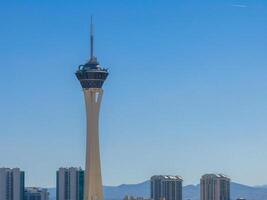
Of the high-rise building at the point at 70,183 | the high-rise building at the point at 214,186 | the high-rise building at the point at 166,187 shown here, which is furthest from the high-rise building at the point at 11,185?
the high-rise building at the point at 214,186

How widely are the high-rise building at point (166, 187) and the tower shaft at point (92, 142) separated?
116ft

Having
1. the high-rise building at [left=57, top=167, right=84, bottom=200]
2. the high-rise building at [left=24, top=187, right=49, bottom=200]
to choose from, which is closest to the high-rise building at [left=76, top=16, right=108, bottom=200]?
the high-rise building at [left=57, top=167, right=84, bottom=200]

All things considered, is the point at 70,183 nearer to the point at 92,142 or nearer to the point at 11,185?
the point at 11,185

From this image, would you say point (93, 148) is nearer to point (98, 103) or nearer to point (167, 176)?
point (98, 103)

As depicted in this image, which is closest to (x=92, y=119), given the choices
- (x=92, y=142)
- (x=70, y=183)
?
(x=92, y=142)

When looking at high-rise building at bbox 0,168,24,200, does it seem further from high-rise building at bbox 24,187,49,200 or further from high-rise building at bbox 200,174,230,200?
high-rise building at bbox 200,174,230,200

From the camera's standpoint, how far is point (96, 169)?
125938 millimetres

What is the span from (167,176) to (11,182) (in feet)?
92.3

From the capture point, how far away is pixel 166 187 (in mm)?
163000

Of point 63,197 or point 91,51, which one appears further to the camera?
point 63,197

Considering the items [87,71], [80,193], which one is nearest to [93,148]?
[87,71]

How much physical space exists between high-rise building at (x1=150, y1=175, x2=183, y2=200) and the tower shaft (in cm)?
3530

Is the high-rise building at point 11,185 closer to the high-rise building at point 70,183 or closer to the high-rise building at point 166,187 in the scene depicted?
the high-rise building at point 70,183

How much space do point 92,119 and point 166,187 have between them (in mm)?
43349
